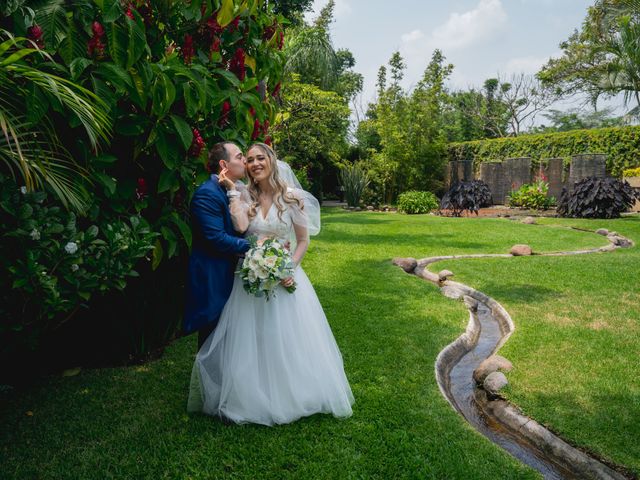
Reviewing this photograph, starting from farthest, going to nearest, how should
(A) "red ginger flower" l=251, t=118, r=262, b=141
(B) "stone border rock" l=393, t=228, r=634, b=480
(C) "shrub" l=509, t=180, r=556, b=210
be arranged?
(C) "shrub" l=509, t=180, r=556, b=210 → (A) "red ginger flower" l=251, t=118, r=262, b=141 → (B) "stone border rock" l=393, t=228, r=634, b=480

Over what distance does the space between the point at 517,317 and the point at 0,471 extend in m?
5.08

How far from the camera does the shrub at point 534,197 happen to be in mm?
17688

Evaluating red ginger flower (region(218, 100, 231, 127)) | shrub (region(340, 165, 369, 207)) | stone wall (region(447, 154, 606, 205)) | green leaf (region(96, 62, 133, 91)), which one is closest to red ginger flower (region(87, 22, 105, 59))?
green leaf (region(96, 62, 133, 91))

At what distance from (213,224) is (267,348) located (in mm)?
890

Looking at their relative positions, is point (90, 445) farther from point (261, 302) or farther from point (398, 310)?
point (398, 310)

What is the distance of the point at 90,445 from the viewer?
120 inches

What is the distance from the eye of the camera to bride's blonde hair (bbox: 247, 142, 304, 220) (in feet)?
11.0

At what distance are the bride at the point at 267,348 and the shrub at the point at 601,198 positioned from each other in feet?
44.4

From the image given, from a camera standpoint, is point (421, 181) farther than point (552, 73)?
No

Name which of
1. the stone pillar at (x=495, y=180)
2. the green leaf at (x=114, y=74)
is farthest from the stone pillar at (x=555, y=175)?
the green leaf at (x=114, y=74)

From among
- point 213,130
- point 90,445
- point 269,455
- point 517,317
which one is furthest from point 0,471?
point 517,317

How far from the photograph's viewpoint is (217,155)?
350cm

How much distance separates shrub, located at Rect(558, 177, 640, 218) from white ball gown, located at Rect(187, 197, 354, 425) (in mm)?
13596

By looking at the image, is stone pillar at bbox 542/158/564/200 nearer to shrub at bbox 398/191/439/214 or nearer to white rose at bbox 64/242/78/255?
shrub at bbox 398/191/439/214
